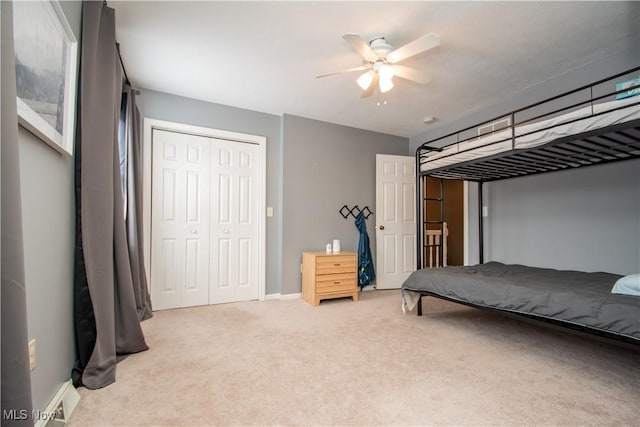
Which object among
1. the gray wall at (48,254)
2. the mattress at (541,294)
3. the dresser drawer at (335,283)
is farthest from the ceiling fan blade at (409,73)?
the dresser drawer at (335,283)

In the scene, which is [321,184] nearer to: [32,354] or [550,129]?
[550,129]

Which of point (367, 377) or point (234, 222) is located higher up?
point (234, 222)

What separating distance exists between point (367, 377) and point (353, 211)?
2809 millimetres

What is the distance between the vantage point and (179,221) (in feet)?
11.4

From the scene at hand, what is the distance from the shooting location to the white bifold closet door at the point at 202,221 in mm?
3402

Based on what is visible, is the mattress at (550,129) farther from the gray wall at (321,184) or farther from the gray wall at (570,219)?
the gray wall at (321,184)

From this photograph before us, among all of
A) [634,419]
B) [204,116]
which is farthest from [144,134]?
[634,419]

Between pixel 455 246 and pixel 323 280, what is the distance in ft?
12.5

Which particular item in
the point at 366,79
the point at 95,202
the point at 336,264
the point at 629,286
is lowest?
the point at 336,264

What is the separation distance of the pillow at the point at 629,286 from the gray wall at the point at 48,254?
10.3 feet

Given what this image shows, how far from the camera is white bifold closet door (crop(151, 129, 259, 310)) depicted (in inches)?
134

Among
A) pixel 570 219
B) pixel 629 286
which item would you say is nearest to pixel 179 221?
pixel 629 286

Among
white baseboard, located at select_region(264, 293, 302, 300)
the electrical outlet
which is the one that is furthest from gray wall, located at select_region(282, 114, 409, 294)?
the electrical outlet

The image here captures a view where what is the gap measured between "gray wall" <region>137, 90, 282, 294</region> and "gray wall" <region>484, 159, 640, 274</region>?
2.72m
